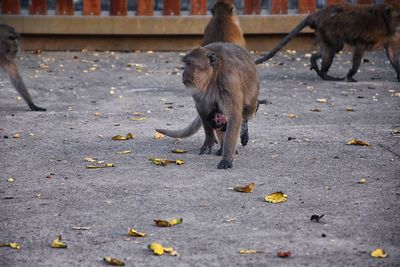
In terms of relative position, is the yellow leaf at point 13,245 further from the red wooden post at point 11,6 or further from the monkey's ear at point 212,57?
the red wooden post at point 11,6

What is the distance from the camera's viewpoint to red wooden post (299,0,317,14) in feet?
45.3

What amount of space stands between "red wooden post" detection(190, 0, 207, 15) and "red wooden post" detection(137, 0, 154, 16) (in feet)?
1.99

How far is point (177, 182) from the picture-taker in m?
6.50

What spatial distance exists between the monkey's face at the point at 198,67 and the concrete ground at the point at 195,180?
650 mm

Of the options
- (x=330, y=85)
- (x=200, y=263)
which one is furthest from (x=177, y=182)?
(x=330, y=85)

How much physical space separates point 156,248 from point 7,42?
18.2 ft

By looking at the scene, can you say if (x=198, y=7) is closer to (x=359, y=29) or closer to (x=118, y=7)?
(x=118, y=7)

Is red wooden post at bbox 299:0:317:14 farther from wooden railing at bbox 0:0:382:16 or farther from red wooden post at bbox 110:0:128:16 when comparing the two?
red wooden post at bbox 110:0:128:16

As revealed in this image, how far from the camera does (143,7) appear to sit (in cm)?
1392

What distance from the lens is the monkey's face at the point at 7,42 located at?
9.84 metres

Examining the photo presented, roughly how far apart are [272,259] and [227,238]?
1.45 feet

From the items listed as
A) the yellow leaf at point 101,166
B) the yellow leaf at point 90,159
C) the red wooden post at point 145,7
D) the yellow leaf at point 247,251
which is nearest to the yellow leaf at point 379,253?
the yellow leaf at point 247,251

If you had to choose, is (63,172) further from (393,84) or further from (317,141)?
(393,84)

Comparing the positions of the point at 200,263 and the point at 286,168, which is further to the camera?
the point at 286,168
